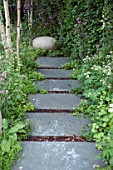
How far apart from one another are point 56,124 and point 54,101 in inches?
22.8

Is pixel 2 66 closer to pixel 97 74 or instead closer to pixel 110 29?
pixel 97 74

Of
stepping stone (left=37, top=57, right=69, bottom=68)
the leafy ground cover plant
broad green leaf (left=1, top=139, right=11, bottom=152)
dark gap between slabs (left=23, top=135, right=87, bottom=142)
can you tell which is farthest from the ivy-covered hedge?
broad green leaf (left=1, top=139, right=11, bottom=152)

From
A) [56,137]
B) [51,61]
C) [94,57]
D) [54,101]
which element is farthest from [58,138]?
[51,61]

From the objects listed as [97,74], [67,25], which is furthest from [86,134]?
[67,25]

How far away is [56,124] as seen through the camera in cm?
275

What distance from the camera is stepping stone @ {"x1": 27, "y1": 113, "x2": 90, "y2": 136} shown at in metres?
2.60

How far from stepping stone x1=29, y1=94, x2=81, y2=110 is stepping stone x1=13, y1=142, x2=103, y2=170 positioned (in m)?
0.78

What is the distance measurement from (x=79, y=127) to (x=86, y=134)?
177 mm

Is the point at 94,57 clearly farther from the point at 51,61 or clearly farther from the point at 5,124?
the point at 5,124

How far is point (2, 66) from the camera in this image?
3.33 metres

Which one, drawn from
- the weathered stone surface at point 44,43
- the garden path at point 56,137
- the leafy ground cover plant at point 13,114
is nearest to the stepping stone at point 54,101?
the garden path at point 56,137

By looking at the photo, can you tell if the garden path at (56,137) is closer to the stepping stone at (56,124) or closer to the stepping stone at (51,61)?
the stepping stone at (56,124)

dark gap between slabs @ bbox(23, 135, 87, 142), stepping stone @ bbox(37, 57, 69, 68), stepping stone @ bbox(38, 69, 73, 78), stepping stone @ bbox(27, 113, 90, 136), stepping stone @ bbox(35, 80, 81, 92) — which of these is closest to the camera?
dark gap between slabs @ bbox(23, 135, 87, 142)

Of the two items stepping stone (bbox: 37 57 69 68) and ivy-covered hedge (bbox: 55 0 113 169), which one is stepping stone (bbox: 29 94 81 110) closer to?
ivy-covered hedge (bbox: 55 0 113 169)
